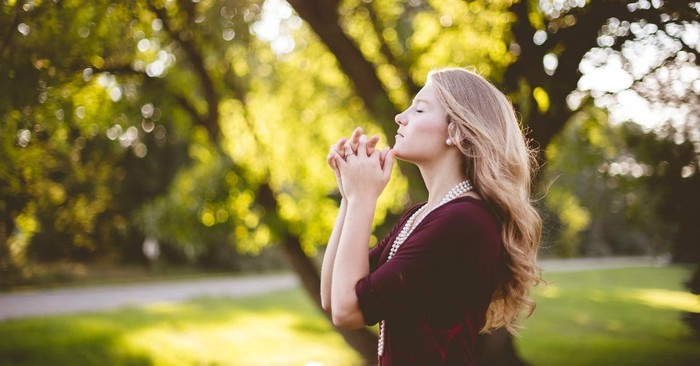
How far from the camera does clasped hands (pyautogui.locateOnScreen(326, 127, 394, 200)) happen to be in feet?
5.96

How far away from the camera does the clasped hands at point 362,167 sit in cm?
182

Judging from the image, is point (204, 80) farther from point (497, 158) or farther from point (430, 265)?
point (430, 265)

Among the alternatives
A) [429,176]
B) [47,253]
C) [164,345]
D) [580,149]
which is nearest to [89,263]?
[47,253]

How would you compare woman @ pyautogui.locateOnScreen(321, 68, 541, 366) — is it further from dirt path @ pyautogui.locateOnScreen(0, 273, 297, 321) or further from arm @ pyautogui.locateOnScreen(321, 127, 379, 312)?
dirt path @ pyautogui.locateOnScreen(0, 273, 297, 321)

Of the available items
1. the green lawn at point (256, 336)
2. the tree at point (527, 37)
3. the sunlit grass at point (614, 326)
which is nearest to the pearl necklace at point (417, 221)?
the sunlit grass at point (614, 326)

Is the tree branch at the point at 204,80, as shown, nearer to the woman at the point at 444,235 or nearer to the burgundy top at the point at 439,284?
the woman at the point at 444,235

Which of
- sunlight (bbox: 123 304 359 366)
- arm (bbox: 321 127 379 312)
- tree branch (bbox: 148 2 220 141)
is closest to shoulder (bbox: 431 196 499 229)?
arm (bbox: 321 127 379 312)

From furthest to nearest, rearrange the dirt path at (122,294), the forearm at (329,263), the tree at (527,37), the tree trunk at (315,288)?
Result: the dirt path at (122,294), the tree trunk at (315,288), the tree at (527,37), the forearm at (329,263)

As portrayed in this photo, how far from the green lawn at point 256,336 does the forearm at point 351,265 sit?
5.24 metres

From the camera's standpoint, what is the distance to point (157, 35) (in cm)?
682

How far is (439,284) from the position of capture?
1642mm

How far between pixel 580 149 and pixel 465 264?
5.44 meters

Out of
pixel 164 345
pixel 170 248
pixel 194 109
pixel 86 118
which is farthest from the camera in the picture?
pixel 170 248

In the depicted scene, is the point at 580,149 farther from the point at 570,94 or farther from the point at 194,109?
the point at 194,109
